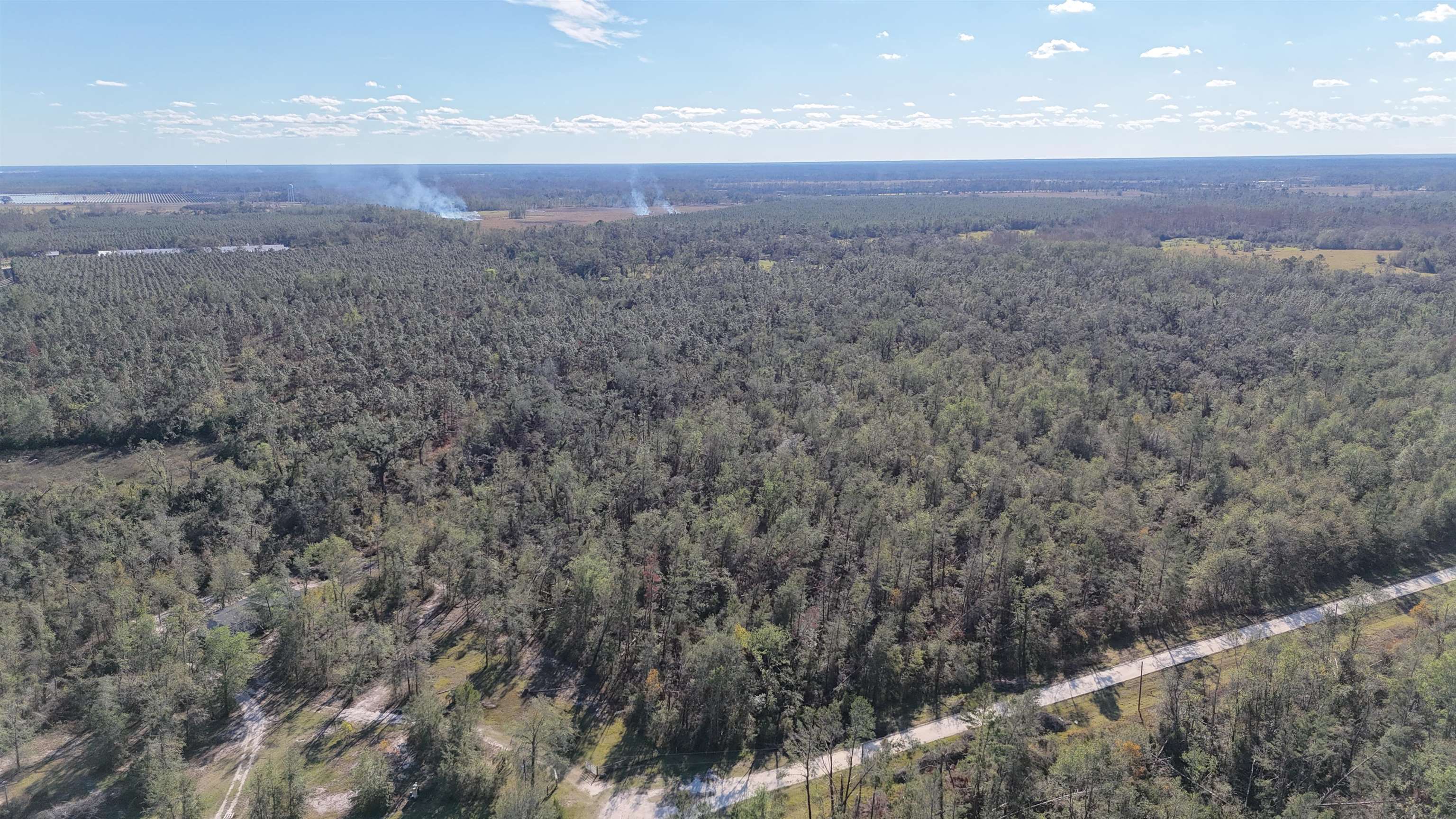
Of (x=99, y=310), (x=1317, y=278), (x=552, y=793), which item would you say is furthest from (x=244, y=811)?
(x=1317, y=278)

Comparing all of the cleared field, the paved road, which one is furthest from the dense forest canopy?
the cleared field

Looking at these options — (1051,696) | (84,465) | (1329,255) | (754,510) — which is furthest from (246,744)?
(1329,255)

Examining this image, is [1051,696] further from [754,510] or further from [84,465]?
[84,465]

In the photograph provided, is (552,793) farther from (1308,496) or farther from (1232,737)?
(1308,496)

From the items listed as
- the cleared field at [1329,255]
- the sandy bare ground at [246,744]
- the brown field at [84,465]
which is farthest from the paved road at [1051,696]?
the cleared field at [1329,255]

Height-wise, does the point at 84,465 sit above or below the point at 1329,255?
below

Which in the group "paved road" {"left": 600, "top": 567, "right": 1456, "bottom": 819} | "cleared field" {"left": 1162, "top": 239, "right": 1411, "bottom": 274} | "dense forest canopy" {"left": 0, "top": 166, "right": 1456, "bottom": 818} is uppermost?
"cleared field" {"left": 1162, "top": 239, "right": 1411, "bottom": 274}

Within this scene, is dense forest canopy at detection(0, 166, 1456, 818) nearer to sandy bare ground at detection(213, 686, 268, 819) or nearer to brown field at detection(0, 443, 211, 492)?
brown field at detection(0, 443, 211, 492)
